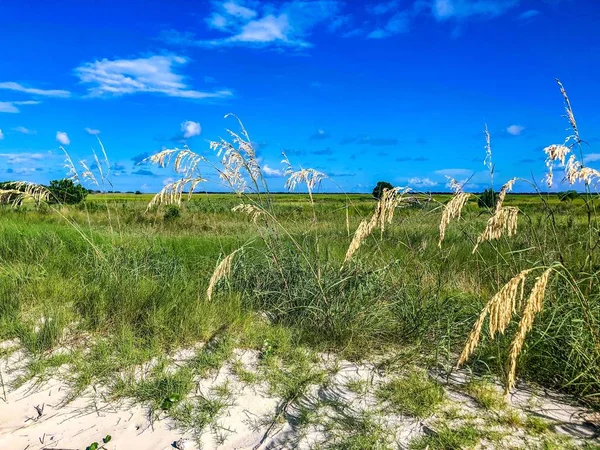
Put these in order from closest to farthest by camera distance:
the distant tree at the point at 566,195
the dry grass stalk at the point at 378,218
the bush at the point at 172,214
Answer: the dry grass stalk at the point at 378,218 → the distant tree at the point at 566,195 → the bush at the point at 172,214

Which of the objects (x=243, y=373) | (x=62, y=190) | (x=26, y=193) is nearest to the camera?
(x=243, y=373)

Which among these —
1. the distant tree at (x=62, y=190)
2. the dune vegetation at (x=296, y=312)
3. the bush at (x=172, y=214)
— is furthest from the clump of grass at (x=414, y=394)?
the bush at (x=172, y=214)

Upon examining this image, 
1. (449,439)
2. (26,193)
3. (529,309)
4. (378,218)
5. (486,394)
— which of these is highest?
(26,193)

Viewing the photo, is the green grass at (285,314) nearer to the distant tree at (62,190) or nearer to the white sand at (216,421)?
the white sand at (216,421)

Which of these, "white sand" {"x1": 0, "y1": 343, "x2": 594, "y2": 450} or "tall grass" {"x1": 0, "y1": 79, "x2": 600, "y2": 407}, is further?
"tall grass" {"x1": 0, "y1": 79, "x2": 600, "y2": 407}

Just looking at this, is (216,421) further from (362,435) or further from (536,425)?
Result: (536,425)

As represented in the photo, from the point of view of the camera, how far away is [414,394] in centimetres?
363

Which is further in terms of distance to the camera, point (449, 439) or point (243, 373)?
point (243, 373)

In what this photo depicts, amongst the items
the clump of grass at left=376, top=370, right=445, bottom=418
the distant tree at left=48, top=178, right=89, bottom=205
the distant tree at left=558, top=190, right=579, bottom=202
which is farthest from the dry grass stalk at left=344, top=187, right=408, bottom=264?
the distant tree at left=48, top=178, right=89, bottom=205

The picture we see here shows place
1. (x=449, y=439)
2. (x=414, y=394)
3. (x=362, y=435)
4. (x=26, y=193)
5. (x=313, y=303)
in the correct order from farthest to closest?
(x=26, y=193) < (x=313, y=303) < (x=414, y=394) < (x=362, y=435) < (x=449, y=439)

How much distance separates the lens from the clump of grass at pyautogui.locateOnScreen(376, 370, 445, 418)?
3461mm

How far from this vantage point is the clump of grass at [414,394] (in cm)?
346

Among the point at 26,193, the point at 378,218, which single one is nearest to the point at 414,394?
the point at 378,218

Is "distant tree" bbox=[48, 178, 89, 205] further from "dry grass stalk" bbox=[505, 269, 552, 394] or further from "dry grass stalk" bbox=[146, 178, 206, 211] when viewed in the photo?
"dry grass stalk" bbox=[505, 269, 552, 394]
